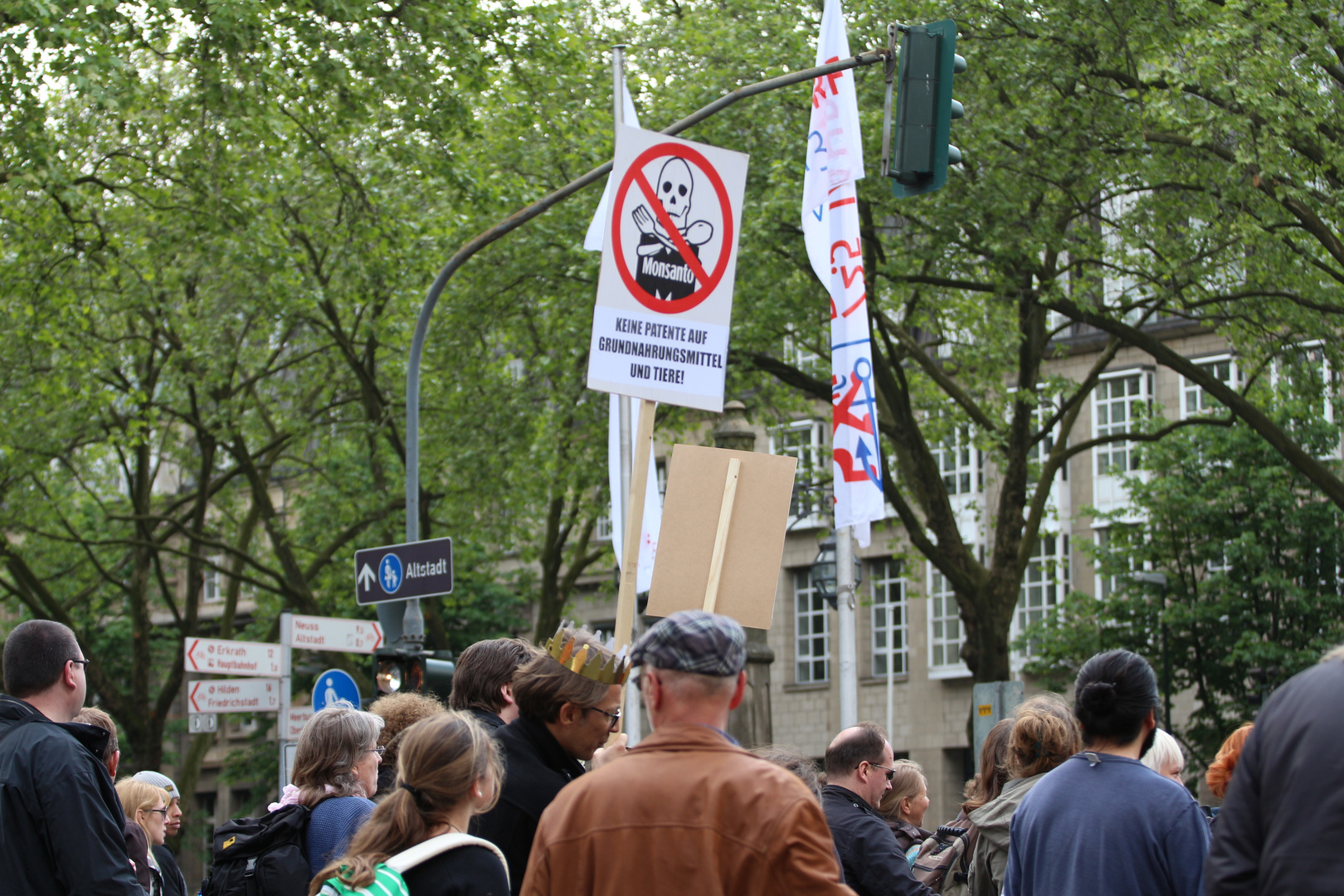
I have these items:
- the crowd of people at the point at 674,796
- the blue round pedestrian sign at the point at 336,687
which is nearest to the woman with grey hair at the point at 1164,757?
the crowd of people at the point at 674,796

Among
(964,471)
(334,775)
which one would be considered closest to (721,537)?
(334,775)

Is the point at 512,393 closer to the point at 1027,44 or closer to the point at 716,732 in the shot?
the point at 1027,44

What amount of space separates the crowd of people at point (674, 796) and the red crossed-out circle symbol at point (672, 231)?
163 cm

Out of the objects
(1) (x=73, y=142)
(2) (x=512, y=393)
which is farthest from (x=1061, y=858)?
(2) (x=512, y=393)

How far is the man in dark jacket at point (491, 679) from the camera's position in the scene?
524 cm

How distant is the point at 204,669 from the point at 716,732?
10.2 meters

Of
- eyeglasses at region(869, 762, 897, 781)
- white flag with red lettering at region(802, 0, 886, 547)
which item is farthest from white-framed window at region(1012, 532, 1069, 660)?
eyeglasses at region(869, 762, 897, 781)

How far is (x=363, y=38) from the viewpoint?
14.6m

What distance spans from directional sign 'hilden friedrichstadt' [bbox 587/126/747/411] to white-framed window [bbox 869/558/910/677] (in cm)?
3001

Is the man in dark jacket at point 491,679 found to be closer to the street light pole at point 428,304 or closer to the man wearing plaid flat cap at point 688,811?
the man wearing plaid flat cap at point 688,811

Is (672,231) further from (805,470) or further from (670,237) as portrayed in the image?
(805,470)

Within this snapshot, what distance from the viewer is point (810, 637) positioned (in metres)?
37.9

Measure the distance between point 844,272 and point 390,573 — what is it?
15.2ft

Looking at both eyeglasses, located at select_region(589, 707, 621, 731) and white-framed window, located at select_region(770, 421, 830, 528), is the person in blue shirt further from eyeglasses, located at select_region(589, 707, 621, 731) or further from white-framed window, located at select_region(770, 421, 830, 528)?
white-framed window, located at select_region(770, 421, 830, 528)
